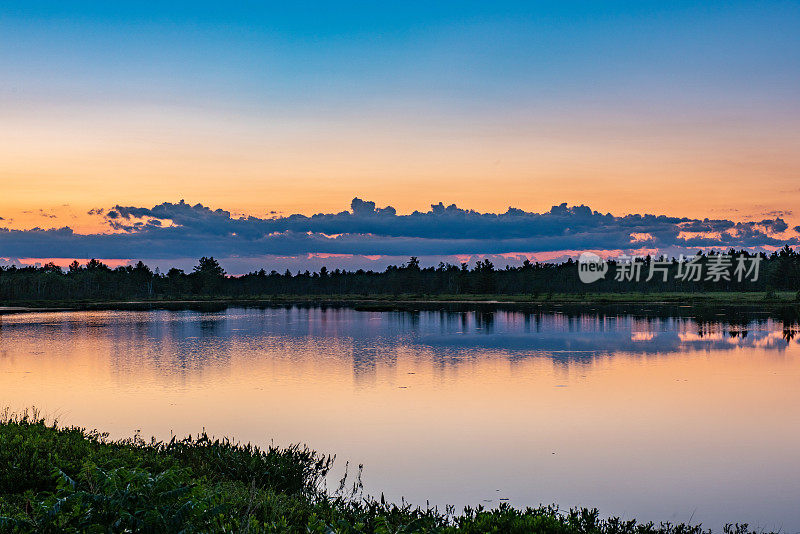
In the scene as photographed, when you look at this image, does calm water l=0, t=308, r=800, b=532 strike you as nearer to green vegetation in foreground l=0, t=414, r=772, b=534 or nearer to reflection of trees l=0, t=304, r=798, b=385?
reflection of trees l=0, t=304, r=798, b=385

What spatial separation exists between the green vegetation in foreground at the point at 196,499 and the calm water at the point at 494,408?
2.46m

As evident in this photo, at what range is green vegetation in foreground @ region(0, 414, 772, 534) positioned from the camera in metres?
7.61

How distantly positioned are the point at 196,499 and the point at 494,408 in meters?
20.6

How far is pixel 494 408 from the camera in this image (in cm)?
2725

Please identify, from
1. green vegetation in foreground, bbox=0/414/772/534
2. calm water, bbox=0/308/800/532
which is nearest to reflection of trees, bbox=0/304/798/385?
calm water, bbox=0/308/800/532

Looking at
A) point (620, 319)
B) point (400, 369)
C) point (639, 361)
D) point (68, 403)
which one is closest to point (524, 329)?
point (620, 319)

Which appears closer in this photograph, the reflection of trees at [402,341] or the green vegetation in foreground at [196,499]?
the green vegetation in foreground at [196,499]

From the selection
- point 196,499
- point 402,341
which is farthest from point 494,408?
point 402,341

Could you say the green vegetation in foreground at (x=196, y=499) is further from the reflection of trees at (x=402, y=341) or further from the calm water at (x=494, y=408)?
the reflection of trees at (x=402, y=341)

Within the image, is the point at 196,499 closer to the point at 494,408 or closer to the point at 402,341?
the point at 494,408

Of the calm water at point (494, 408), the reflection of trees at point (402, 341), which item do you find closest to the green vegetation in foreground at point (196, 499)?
the calm water at point (494, 408)

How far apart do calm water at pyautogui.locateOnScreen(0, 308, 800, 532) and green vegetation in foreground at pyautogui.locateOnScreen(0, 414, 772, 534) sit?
8.07ft

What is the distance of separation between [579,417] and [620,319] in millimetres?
65078

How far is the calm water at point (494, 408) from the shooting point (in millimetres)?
17250
